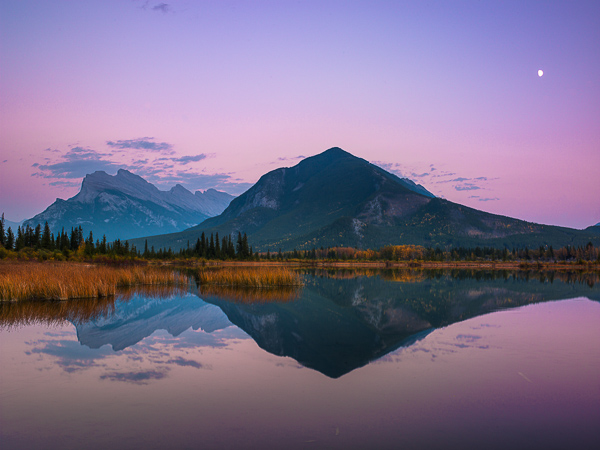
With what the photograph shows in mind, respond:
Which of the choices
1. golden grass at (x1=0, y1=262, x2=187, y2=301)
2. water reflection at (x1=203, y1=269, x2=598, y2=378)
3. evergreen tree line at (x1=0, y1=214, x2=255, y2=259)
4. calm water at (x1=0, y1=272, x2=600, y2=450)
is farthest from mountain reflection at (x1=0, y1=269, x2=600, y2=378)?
evergreen tree line at (x1=0, y1=214, x2=255, y2=259)

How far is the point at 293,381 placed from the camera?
40.2ft

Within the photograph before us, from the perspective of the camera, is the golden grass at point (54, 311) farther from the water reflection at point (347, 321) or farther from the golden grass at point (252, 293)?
the golden grass at point (252, 293)

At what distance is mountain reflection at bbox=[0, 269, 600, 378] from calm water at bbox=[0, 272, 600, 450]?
15 cm

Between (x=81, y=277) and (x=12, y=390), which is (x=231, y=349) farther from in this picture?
(x=81, y=277)

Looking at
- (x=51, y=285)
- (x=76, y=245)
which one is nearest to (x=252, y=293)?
(x=51, y=285)

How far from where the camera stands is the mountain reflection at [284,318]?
1705cm

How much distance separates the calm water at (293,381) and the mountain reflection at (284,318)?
0.15 meters

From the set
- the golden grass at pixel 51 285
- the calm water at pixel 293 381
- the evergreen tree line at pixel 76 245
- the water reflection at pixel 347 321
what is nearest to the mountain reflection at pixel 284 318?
the water reflection at pixel 347 321

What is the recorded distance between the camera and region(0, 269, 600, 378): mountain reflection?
55.9ft

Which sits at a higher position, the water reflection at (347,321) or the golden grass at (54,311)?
the golden grass at (54,311)

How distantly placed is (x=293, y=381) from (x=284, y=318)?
38.8 ft

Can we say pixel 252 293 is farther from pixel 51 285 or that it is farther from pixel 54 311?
pixel 54 311

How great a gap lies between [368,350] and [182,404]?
26.6 ft

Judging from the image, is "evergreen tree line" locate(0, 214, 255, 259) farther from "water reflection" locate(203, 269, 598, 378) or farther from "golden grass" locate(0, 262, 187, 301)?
"water reflection" locate(203, 269, 598, 378)
